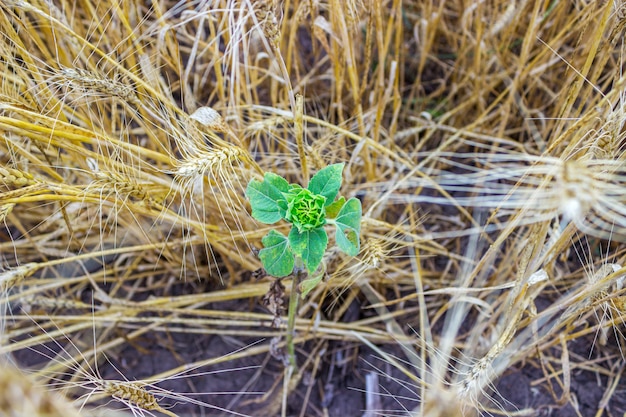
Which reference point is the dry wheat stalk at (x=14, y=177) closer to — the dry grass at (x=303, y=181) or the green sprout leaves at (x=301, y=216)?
the dry grass at (x=303, y=181)

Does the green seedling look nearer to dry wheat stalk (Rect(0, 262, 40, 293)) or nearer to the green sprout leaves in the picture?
the green sprout leaves

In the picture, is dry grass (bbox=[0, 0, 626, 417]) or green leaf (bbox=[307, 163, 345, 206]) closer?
green leaf (bbox=[307, 163, 345, 206])

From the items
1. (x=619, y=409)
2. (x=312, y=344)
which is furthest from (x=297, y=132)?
(x=619, y=409)

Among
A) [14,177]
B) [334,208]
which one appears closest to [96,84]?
[14,177]

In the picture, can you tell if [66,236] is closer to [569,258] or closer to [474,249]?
[474,249]

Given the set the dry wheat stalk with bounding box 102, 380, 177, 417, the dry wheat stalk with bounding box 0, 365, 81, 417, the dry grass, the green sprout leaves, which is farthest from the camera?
the dry grass

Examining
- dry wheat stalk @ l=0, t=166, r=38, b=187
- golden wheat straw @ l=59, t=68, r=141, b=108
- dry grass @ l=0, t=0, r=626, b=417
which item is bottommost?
dry grass @ l=0, t=0, r=626, b=417

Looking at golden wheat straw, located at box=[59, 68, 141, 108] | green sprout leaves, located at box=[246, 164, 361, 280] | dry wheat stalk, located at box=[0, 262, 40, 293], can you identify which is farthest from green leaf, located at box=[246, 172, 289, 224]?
dry wheat stalk, located at box=[0, 262, 40, 293]
